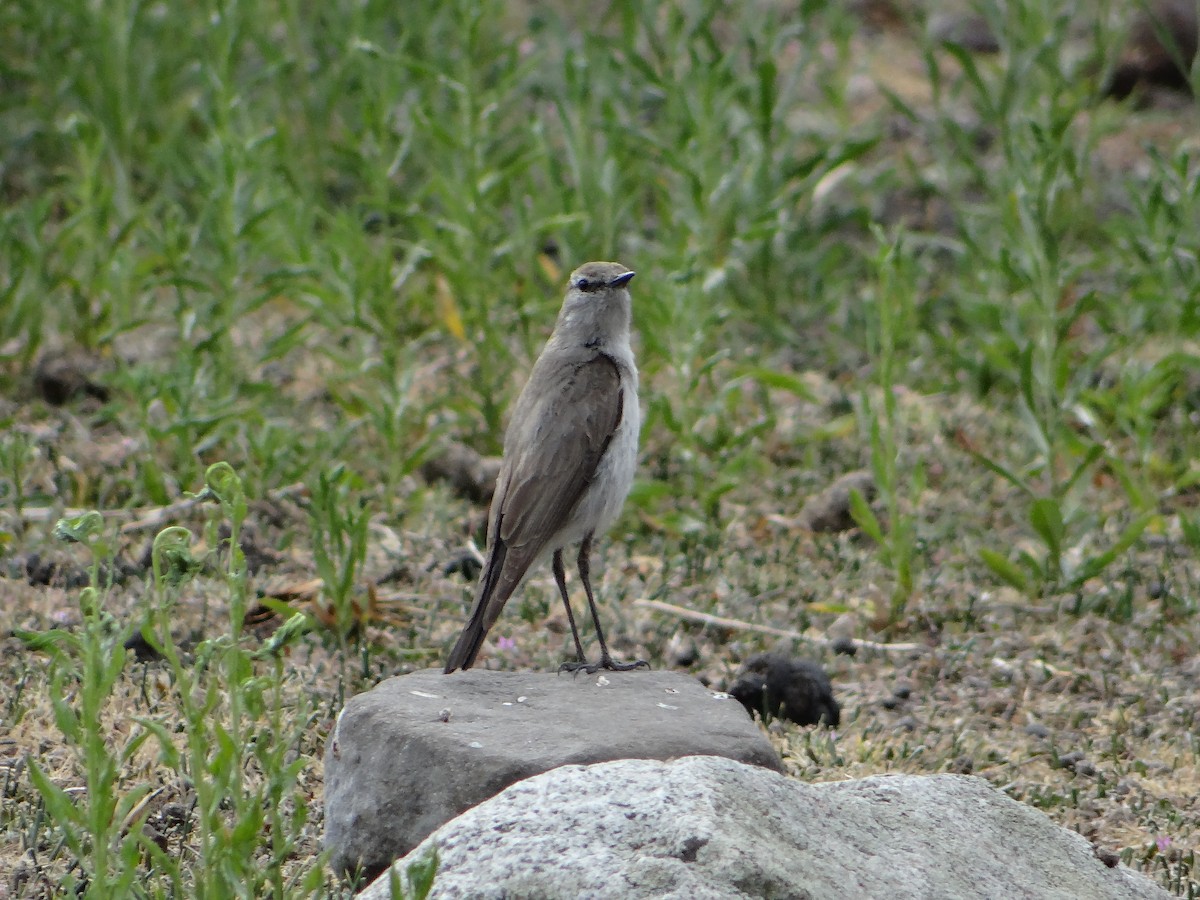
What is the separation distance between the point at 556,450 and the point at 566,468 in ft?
0.28

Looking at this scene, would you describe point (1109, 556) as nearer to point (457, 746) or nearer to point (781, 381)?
point (781, 381)

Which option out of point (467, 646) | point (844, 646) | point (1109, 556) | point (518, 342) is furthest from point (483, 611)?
point (518, 342)

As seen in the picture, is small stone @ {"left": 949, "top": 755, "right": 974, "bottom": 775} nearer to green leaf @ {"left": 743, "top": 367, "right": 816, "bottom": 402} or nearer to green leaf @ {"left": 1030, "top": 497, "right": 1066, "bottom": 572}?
green leaf @ {"left": 1030, "top": 497, "right": 1066, "bottom": 572}

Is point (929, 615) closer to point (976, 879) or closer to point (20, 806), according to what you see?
point (976, 879)

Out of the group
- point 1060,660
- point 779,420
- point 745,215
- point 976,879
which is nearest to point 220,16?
point 745,215

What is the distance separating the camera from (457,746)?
4.16m

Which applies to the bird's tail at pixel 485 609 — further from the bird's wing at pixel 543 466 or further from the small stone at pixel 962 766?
the small stone at pixel 962 766

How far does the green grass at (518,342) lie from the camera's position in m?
6.05

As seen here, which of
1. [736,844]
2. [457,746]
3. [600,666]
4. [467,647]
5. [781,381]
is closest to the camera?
[736,844]

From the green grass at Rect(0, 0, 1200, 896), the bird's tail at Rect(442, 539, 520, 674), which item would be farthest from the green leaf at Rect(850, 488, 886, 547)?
the bird's tail at Rect(442, 539, 520, 674)

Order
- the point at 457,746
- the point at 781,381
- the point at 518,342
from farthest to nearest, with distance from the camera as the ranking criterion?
1. the point at 518,342
2. the point at 781,381
3. the point at 457,746

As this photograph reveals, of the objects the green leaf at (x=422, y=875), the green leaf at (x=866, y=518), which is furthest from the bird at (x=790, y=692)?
the green leaf at (x=422, y=875)

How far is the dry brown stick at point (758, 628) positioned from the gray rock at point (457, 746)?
149cm

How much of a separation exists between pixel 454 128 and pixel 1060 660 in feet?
13.6
